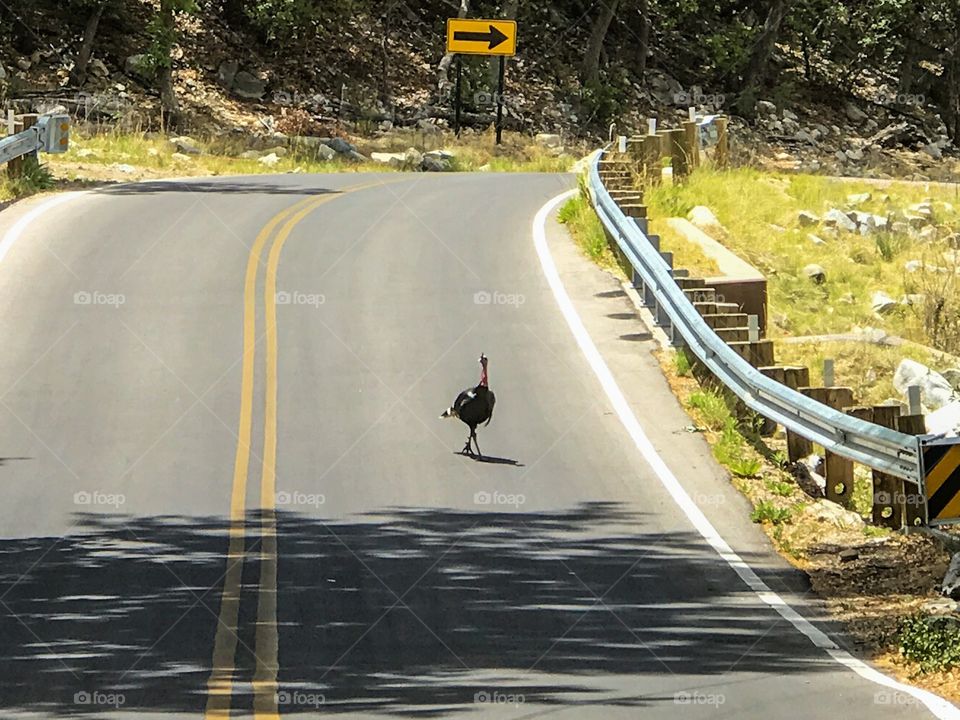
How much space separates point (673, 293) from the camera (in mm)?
16906

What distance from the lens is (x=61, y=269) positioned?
20359mm

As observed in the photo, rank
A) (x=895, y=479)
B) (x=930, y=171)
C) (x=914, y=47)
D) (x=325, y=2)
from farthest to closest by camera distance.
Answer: (x=914, y=47), (x=930, y=171), (x=325, y=2), (x=895, y=479)

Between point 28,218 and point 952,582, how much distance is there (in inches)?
634

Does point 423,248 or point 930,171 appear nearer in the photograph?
point 423,248

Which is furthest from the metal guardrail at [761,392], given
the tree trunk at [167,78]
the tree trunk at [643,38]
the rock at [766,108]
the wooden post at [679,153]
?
the rock at [766,108]

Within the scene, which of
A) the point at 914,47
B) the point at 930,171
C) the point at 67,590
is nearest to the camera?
the point at 67,590

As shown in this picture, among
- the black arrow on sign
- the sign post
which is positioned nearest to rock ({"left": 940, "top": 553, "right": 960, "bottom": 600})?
the sign post

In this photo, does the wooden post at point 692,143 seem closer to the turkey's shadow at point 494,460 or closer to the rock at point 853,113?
the turkey's shadow at point 494,460

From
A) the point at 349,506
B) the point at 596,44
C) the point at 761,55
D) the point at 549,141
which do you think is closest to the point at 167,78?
the point at 549,141

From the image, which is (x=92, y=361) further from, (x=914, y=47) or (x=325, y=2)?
(x=914, y=47)

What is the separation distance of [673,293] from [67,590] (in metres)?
7.97

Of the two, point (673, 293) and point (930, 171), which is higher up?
point (673, 293)

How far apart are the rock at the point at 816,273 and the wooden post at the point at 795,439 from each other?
1093cm

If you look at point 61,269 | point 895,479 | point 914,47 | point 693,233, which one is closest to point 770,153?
point 914,47
